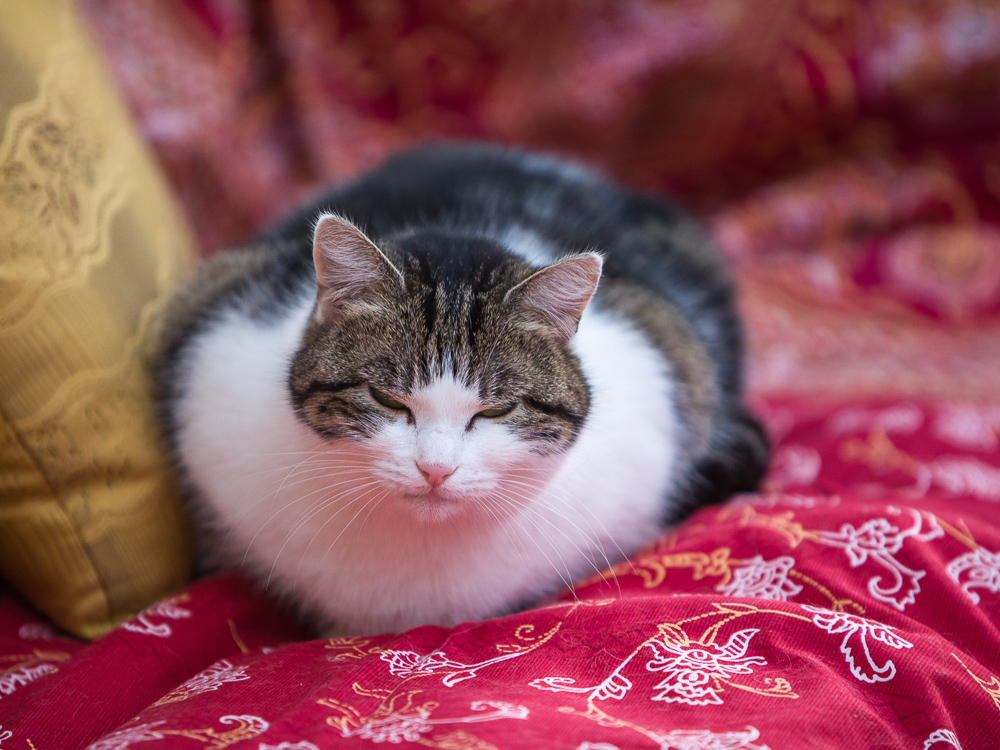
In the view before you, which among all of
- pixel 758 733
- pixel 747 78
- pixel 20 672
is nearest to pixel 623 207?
Answer: pixel 747 78

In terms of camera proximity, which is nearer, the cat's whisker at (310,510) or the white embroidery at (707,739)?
the white embroidery at (707,739)

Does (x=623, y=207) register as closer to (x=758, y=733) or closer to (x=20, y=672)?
(x=758, y=733)

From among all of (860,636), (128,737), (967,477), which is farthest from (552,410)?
(967,477)

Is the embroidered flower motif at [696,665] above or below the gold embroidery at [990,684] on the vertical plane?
above

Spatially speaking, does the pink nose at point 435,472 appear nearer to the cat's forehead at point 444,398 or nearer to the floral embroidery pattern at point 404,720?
the cat's forehead at point 444,398

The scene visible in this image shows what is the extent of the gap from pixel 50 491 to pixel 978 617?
3.39ft

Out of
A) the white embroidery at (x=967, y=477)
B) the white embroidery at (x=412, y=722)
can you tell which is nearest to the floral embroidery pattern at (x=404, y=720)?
the white embroidery at (x=412, y=722)

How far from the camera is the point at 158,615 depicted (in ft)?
2.99

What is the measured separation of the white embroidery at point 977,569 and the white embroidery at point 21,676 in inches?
39.8

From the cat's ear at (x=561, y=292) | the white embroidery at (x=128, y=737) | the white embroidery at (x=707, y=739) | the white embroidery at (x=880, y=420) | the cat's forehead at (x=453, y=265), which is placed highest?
the cat's forehead at (x=453, y=265)

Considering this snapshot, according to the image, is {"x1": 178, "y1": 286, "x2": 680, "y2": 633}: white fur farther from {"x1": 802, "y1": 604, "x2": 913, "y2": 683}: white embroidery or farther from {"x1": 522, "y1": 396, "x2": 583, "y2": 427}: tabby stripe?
{"x1": 802, "y1": 604, "x2": 913, "y2": 683}: white embroidery

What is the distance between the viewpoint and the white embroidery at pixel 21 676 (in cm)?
81

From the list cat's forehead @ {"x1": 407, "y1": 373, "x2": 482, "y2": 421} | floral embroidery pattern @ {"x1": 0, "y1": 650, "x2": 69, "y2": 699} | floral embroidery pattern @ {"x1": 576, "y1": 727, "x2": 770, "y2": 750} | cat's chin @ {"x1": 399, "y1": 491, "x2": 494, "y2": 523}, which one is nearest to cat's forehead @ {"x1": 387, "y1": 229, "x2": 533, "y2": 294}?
cat's forehead @ {"x1": 407, "y1": 373, "x2": 482, "y2": 421}

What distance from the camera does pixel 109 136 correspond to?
41.5 inches
